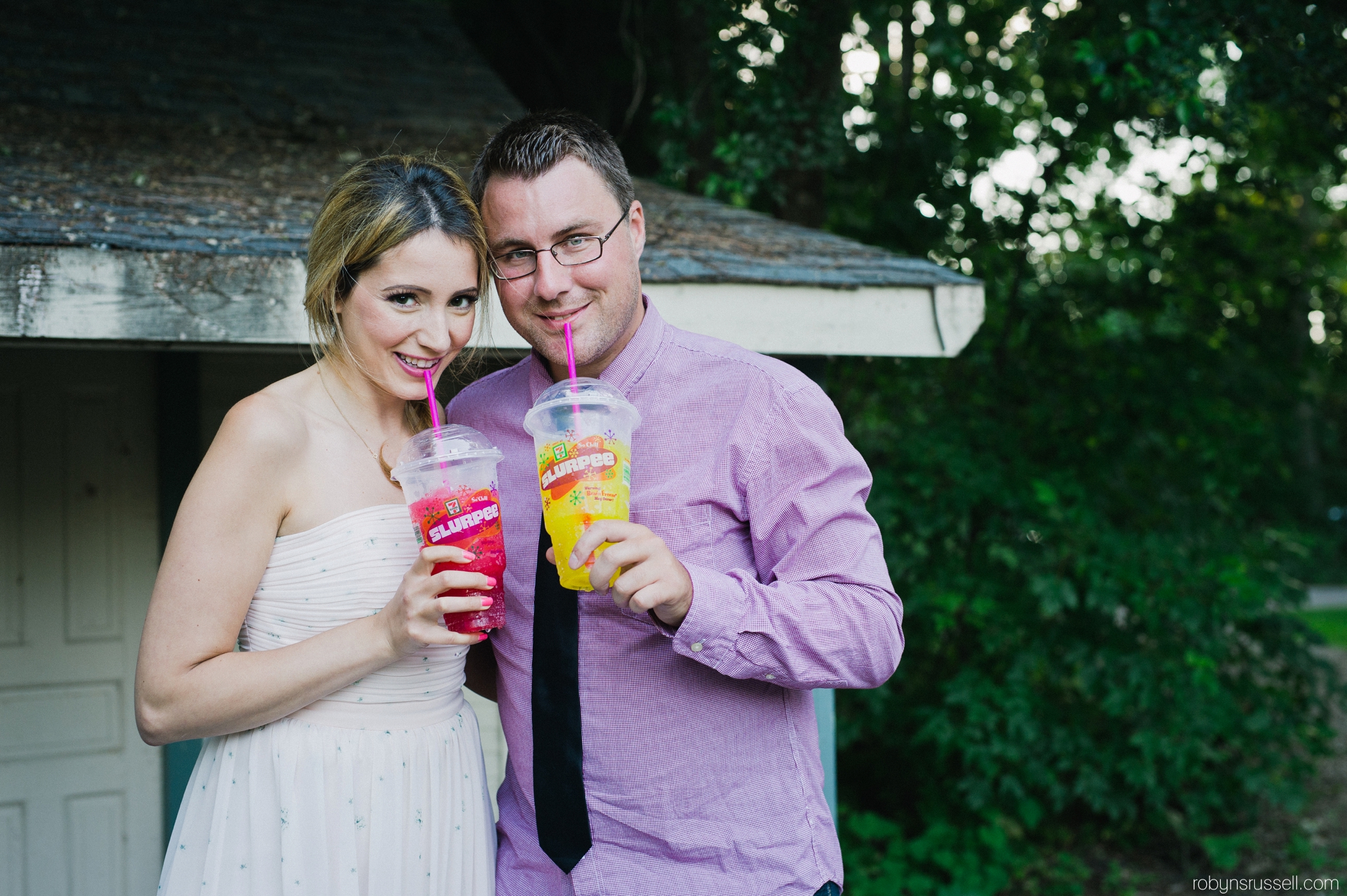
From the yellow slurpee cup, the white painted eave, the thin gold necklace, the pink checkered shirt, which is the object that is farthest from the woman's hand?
the white painted eave

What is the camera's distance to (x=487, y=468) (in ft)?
5.82

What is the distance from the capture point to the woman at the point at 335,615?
5.48 feet

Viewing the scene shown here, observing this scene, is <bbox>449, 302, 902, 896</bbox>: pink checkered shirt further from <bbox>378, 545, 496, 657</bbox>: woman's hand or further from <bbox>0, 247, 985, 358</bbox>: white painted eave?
<bbox>0, 247, 985, 358</bbox>: white painted eave

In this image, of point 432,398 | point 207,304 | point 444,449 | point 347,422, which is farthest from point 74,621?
point 444,449

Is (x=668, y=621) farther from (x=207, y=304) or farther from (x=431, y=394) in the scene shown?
(x=207, y=304)

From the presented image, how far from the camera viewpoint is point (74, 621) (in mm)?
4109

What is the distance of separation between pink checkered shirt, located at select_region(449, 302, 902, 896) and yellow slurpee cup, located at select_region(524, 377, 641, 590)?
0.18 meters

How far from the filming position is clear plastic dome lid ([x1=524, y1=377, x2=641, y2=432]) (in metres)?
1.69

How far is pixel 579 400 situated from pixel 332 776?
829 mm

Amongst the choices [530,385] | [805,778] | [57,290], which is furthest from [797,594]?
[57,290]
